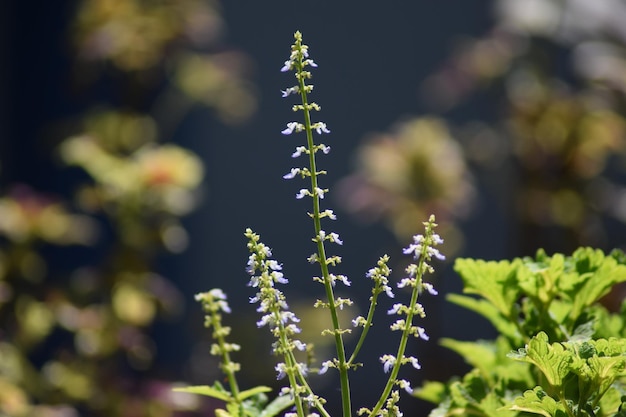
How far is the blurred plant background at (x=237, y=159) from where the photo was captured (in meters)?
2.82

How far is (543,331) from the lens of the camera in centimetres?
102

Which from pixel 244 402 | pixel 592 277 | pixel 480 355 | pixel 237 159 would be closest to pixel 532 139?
pixel 237 159

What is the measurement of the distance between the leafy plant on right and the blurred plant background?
4.21 ft

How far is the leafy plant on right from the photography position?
902 mm

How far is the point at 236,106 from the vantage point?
3979 millimetres

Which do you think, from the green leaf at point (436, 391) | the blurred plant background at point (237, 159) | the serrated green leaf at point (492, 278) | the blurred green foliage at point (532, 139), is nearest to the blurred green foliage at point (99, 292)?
the blurred plant background at point (237, 159)

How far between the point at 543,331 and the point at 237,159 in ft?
15.2

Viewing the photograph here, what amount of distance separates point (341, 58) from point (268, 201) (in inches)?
36.4

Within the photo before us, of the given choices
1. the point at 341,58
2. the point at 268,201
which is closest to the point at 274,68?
the point at 341,58

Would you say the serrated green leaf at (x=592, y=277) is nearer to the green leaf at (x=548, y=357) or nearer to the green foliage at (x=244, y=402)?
the green leaf at (x=548, y=357)

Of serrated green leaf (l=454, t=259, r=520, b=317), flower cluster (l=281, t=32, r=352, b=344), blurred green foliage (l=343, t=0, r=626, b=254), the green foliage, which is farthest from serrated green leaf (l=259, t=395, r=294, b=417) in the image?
blurred green foliage (l=343, t=0, r=626, b=254)

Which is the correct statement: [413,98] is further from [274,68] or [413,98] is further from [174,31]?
[174,31]

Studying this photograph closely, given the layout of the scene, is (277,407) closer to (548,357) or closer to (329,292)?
(329,292)

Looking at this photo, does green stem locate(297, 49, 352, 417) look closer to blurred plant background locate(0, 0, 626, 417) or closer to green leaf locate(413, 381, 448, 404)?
green leaf locate(413, 381, 448, 404)
